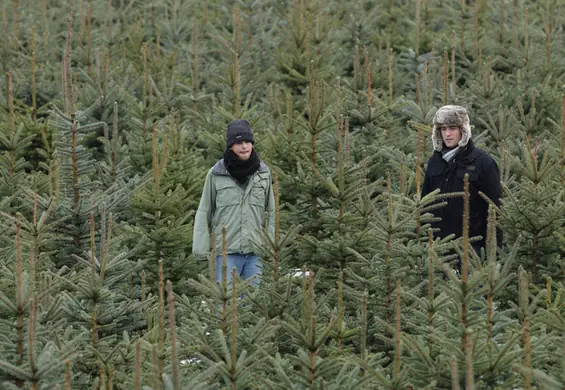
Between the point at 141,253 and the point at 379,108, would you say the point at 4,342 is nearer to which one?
the point at 141,253

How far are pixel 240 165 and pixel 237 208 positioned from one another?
0.38 meters

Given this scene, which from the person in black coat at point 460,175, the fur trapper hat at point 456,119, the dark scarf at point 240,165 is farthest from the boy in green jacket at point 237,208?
the fur trapper hat at point 456,119

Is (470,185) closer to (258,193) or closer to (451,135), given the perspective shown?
(451,135)

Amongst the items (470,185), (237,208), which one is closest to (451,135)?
(470,185)

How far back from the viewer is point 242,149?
27.1 ft

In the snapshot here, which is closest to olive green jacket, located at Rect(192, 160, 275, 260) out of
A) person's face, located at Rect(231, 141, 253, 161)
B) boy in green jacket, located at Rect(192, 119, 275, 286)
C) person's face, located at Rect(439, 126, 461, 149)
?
boy in green jacket, located at Rect(192, 119, 275, 286)

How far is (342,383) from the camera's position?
6.04 metres

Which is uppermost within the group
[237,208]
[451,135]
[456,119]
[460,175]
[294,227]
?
[456,119]

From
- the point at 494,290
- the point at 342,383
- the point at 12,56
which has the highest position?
the point at 12,56

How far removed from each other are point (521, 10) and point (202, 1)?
21.7 ft

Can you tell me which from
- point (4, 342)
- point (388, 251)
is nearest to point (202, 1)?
point (388, 251)

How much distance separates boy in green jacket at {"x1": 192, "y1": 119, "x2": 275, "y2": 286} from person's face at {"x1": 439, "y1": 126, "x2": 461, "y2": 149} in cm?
161

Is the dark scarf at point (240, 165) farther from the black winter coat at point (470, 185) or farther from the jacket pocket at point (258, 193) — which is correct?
the black winter coat at point (470, 185)

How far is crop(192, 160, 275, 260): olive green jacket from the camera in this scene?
8.38 meters
